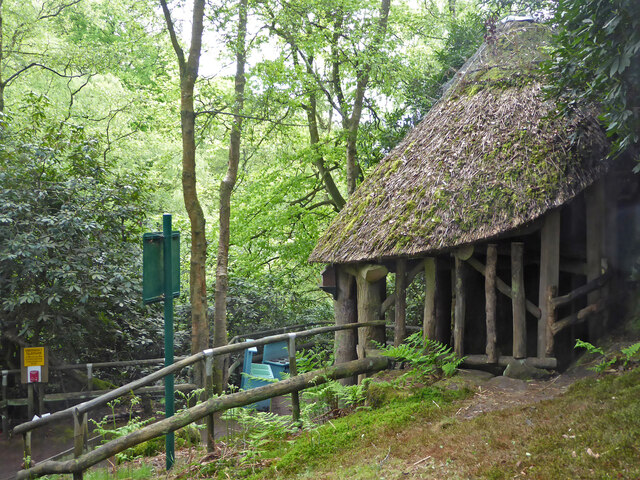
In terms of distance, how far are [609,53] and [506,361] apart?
11.8 ft

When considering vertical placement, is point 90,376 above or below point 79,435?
below

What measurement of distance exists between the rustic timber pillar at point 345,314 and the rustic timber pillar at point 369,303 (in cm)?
53

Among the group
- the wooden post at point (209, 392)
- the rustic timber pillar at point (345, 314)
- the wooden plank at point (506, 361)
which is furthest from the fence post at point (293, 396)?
the rustic timber pillar at point (345, 314)

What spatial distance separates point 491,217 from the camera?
6.48 m

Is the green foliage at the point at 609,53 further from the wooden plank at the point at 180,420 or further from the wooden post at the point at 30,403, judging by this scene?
the wooden post at the point at 30,403

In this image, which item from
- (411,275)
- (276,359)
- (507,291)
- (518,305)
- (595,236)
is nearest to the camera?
(518,305)

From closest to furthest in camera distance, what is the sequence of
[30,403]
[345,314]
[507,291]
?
[507,291], [345,314], [30,403]

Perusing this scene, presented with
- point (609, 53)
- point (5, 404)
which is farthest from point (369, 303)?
point (5, 404)

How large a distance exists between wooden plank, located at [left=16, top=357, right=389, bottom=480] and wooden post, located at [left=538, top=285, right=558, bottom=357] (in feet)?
7.92

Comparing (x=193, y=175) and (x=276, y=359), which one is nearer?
(x=193, y=175)

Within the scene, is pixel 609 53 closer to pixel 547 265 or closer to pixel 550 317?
pixel 547 265

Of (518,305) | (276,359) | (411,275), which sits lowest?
(276,359)

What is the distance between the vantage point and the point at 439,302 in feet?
25.3

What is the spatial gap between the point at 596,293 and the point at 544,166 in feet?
6.49
